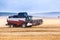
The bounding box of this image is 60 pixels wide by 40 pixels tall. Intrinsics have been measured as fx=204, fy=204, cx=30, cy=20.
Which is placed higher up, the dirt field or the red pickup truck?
the red pickup truck

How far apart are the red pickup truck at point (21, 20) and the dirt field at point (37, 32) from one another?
5cm

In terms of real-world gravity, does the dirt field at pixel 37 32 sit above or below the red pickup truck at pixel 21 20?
below

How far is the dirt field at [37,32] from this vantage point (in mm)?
2441

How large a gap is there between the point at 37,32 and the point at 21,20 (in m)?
0.25

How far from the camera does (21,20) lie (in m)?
2.50

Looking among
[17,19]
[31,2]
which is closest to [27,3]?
[31,2]

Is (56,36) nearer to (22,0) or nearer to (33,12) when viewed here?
(33,12)

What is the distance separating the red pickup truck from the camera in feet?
8.18

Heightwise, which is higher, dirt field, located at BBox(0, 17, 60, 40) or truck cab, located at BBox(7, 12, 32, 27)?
truck cab, located at BBox(7, 12, 32, 27)

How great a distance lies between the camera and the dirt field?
2.44 metres

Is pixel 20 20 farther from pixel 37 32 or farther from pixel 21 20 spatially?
pixel 37 32

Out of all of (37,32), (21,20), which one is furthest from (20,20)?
(37,32)

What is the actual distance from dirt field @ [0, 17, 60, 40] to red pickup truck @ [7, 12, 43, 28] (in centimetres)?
5

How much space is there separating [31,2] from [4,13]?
0.35 meters
